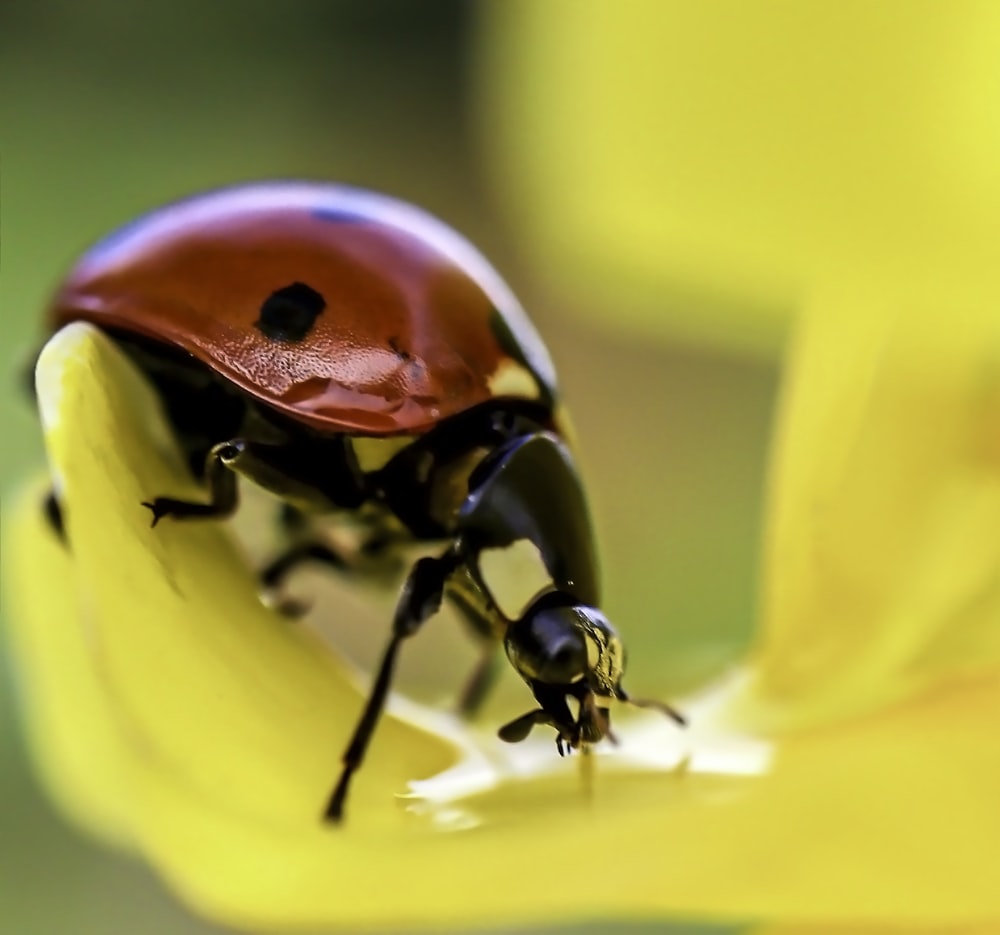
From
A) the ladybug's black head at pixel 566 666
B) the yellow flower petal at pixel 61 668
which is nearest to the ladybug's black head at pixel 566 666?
the ladybug's black head at pixel 566 666

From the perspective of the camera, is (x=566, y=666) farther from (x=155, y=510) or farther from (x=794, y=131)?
(x=794, y=131)

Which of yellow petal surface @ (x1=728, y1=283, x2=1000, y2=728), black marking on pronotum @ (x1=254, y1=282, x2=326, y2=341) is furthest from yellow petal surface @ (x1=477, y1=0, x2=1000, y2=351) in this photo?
black marking on pronotum @ (x1=254, y1=282, x2=326, y2=341)

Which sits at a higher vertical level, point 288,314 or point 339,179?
point 288,314

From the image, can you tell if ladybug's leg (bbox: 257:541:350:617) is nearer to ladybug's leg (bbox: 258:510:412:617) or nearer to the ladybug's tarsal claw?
ladybug's leg (bbox: 258:510:412:617)

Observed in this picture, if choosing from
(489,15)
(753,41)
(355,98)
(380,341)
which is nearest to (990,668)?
(380,341)

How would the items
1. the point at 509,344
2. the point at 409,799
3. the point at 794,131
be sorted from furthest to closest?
the point at 794,131 < the point at 509,344 < the point at 409,799

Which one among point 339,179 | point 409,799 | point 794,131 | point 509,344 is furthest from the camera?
point 339,179

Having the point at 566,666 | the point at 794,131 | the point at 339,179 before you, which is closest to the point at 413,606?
A: the point at 566,666
